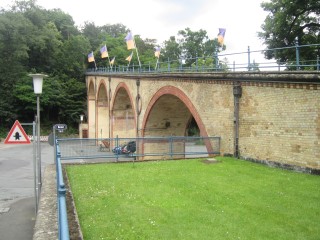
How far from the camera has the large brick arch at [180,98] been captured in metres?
15.6

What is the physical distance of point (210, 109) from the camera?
1484 cm

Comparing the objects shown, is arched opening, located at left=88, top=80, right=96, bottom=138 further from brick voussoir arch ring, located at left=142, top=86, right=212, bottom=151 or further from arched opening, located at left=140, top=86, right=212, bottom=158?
brick voussoir arch ring, located at left=142, top=86, right=212, bottom=151

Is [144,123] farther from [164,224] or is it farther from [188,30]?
[188,30]

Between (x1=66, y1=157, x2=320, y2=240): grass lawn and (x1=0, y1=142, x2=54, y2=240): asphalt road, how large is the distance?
2084mm

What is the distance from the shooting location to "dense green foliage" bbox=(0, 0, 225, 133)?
42656mm

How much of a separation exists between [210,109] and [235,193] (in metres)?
6.95

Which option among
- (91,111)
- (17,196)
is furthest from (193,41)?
(17,196)

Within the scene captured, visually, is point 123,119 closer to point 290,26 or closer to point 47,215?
point 290,26

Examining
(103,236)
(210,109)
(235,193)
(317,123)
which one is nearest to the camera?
(103,236)

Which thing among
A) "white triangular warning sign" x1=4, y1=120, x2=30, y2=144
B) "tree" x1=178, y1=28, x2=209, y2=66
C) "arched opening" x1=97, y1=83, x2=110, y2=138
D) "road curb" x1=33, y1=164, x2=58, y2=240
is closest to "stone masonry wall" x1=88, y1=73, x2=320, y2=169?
"road curb" x1=33, y1=164, x2=58, y2=240

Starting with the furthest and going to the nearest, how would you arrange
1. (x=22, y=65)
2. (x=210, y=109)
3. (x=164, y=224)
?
(x=22, y=65), (x=210, y=109), (x=164, y=224)

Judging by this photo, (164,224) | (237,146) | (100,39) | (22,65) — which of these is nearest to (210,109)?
(237,146)

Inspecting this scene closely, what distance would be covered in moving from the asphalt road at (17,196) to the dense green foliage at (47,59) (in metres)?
14.4

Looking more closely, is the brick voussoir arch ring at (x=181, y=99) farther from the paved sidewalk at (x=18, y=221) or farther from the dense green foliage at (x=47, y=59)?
the dense green foliage at (x=47, y=59)
